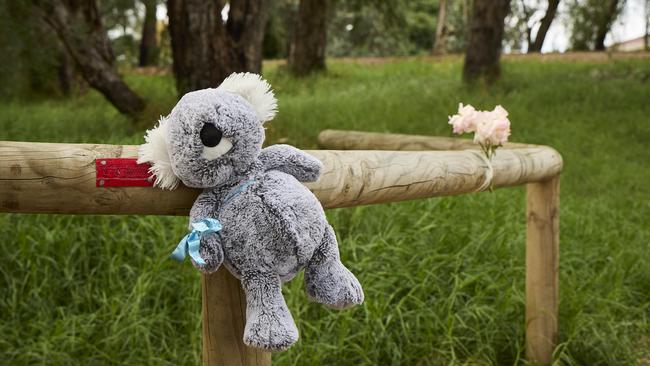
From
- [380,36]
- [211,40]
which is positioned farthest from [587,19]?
[211,40]

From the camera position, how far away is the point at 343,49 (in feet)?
67.8

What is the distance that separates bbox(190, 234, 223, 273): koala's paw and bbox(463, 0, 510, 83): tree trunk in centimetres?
755

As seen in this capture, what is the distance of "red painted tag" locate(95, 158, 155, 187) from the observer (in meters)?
1.22

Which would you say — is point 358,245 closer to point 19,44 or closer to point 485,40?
point 19,44

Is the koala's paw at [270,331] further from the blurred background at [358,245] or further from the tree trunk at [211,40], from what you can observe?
the tree trunk at [211,40]

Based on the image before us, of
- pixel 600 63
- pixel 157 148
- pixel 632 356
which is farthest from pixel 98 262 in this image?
pixel 600 63

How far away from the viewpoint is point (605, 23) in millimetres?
12453

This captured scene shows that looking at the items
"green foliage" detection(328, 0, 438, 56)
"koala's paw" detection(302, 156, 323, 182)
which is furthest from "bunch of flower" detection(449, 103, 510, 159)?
"green foliage" detection(328, 0, 438, 56)

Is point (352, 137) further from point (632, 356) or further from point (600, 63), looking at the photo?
point (600, 63)

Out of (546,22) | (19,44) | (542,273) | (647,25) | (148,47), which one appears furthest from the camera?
(148,47)

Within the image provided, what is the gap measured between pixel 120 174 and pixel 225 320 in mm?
370

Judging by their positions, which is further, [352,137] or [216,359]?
[352,137]

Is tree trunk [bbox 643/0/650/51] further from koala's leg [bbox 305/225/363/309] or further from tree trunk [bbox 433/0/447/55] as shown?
koala's leg [bbox 305/225/363/309]

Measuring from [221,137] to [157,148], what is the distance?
0.13 meters
